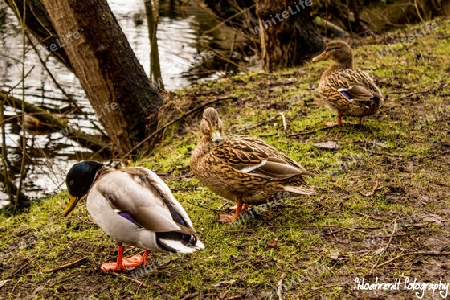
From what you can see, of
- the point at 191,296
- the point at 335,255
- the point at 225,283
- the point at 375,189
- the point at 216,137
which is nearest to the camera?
the point at 191,296

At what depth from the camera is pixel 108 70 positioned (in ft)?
21.6

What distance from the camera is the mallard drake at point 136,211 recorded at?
3.34 meters

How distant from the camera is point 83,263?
387 cm

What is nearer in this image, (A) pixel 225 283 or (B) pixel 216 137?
(A) pixel 225 283

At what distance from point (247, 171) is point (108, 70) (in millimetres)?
3136

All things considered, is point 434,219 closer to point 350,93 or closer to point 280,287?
point 280,287

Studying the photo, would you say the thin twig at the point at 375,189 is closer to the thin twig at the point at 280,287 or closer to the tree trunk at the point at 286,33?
the thin twig at the point at 280,287

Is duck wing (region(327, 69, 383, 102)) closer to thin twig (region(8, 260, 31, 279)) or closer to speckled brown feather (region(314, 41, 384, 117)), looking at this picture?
speckled brown feather (region(314, 41, 384, 117))

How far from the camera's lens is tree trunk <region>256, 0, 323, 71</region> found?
8.94 meters

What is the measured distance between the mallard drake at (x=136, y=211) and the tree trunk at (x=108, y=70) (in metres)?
3.05

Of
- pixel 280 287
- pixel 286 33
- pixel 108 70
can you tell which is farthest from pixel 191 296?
pixel 286 33

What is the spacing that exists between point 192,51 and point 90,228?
26.0 ft

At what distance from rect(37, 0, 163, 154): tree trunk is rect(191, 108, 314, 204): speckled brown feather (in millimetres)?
2693

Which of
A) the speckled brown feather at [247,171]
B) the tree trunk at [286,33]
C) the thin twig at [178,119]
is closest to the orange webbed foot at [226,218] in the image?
the speckled brown feather at [247,171]
